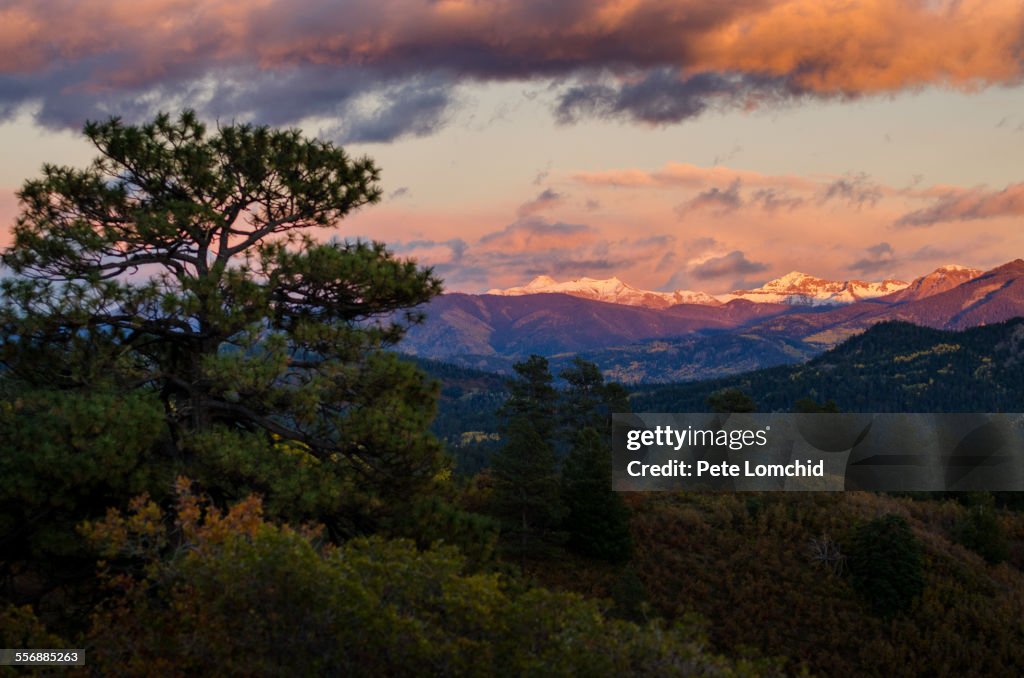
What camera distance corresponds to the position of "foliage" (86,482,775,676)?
12.3 metres

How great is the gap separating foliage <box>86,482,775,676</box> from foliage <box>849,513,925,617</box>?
2772 centimetres

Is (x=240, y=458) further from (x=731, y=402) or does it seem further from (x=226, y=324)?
(x=731, y=402)

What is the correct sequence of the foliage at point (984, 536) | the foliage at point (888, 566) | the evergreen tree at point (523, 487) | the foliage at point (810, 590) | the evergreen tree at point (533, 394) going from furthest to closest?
the evergreen tree at point (533, 394) < the foliage at point (984, 536) < the foliage at point (888, 566) < the evergreen tree at point (523, 487) < the foliage at point (810, 590)

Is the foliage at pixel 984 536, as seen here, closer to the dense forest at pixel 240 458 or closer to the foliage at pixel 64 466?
the dense forest at pixel 240 458

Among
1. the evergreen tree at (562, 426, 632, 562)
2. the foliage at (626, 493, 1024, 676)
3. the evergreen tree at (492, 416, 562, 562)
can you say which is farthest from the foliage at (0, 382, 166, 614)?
the foliage at (626, 493, 1024, 676)

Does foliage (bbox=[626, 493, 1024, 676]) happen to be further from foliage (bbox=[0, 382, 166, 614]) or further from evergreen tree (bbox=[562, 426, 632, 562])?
foliage (bbox=[0, 382, 166, 614])

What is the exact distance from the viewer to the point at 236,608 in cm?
1282

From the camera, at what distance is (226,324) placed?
746 inches

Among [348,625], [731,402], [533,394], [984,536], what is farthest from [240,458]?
[731,402]

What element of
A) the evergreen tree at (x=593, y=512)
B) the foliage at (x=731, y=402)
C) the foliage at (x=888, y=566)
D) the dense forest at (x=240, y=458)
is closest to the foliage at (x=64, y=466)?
the dense forest at (x=240, y=458)

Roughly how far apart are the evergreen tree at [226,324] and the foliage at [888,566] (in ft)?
88.8

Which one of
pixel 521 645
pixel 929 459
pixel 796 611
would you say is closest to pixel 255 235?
pixel 521 645

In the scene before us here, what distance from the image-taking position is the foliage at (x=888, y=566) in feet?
124

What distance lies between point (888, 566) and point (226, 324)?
32.7m
